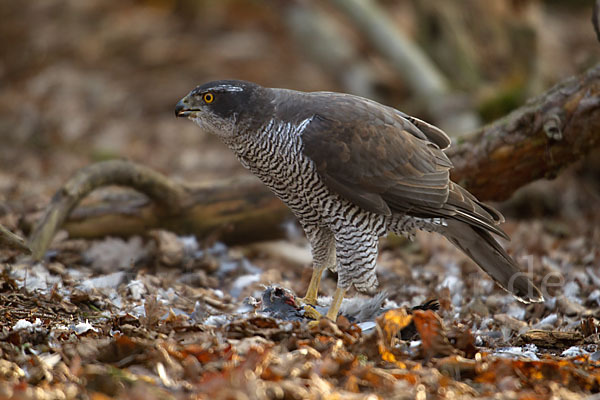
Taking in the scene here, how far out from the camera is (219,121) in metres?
4.53

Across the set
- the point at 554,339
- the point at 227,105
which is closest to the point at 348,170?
the point at 227,105

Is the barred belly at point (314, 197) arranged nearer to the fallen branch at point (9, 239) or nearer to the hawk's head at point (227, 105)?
the hawk's head at point (227, 105)

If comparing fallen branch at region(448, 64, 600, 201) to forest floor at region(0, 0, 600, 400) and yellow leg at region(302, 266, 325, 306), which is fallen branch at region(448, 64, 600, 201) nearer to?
forest floor at region(0, 0, 600, 400)

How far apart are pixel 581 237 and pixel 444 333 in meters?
4.34

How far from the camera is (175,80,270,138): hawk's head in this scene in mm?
4469

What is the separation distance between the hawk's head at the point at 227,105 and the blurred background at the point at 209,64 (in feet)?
9.58

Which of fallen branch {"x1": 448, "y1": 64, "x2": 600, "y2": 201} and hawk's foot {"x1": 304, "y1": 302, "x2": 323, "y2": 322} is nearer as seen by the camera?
hawk's foot {"x1": 304, "y1": 302, "x2": 323, "y2": 322}

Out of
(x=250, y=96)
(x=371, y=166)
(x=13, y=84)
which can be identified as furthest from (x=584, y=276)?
(x=13, y=84)

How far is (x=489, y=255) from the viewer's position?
4.66 meters

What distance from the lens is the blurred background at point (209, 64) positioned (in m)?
9.21

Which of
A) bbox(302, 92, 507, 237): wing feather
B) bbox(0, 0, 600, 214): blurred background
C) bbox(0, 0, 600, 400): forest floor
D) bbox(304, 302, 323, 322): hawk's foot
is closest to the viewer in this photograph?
bbox(0, 0, 600, 400): forest floor

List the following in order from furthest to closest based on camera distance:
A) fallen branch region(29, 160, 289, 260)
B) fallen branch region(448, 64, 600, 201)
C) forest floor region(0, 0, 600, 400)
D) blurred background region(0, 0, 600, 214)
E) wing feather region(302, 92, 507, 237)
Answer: blurred background region(0, 0, 600, 214)
fallen branch region(29, 160, 289, 260)
fallen branch region(448, 64, 600, 201)
wing feather region(302, 92, 507, 237)
forest floor region(0, 0, 600, 400)

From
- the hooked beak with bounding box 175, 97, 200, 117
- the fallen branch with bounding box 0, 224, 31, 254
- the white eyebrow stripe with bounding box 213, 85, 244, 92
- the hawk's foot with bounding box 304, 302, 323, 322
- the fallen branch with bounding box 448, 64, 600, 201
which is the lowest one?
the fallen branch with bounding box 0, 224, 31, 254

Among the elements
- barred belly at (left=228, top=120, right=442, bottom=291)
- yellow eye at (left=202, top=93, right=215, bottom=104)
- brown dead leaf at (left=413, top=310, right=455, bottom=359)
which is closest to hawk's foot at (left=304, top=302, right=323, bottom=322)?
barred belly at (left=228, top=120, right=442, bottom=291)
